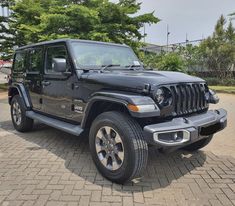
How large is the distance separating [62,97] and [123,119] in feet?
5.37

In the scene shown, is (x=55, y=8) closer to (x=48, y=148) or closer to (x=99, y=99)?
(x=48, y=148)

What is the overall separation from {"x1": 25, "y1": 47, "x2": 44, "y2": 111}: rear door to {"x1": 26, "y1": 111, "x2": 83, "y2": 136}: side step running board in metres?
0.16

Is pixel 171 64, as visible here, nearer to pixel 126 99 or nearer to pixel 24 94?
pixel 24 94

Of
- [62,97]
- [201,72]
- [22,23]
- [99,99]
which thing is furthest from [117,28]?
[99,99]

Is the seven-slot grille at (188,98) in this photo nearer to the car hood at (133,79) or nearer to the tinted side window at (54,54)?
the car hood at (133,79)

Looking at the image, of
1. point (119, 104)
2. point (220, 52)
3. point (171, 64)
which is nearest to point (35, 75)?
point (119, 104)

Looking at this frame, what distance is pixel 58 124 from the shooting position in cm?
487

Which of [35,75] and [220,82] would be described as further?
[220,82]

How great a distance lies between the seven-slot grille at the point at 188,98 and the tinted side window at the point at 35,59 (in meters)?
2.88

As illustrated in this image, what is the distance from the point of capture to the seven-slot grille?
372 centimetres

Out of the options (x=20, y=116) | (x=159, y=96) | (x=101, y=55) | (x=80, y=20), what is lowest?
(x=20, y=116)

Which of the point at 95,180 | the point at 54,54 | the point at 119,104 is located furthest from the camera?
the point at 54,54

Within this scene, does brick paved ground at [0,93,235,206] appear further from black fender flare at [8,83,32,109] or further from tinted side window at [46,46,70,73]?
tinted side window at [46,46,70,73]

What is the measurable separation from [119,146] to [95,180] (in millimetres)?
596
